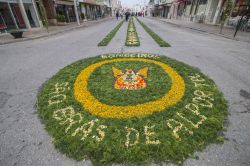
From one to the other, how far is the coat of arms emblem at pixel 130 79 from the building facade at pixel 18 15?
17914mm

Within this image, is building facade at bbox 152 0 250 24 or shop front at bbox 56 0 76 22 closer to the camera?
building facade at bbox 152 0 250 24

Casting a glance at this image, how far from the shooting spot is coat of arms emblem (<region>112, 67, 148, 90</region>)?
4.16 m

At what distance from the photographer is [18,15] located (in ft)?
57.3

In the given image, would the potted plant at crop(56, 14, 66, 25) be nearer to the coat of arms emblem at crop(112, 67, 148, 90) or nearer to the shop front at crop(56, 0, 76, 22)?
the shop front at crop(56, 0, 76, 22)

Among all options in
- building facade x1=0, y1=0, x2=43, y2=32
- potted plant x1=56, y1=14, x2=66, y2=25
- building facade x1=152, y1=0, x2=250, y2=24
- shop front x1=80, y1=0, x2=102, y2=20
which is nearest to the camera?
building facade x1=0, y1=0, x2=43, y2=32

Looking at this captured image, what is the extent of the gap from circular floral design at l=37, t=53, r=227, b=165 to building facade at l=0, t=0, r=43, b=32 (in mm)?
16786

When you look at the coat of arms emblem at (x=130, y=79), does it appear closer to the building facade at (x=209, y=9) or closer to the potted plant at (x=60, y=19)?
the building facade at (x=209, y=9)

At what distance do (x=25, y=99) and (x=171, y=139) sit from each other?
3.79 metres

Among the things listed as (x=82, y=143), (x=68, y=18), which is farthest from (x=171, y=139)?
(x=68, y=18)

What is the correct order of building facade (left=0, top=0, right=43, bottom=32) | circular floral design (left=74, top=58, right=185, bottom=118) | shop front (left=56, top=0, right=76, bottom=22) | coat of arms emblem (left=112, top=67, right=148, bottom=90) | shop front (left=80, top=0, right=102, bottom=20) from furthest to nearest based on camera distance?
shop front (left=80, top=0, right=102, bottom=20)
shop front (left=56, top=0, right=76, bottom=22)
building facade (left=0, top=0, right=43, bottom=32)
coat of arms emblem (left=112, top=67, right=148, bottom=90)
circular floral design (left=74, top=58, right=185, bottom=118)

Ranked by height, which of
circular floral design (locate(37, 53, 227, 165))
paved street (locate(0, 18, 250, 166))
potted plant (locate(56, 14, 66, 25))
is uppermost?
potted plant (locate(56, 14, 66, 25))

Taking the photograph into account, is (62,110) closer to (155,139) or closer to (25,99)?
(25,99)

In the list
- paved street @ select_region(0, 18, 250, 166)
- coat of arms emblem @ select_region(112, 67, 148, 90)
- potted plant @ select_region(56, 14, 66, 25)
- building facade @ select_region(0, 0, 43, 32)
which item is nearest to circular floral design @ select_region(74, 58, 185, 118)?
coat of arms emblem @ select_region(112, 67, 148, 90)

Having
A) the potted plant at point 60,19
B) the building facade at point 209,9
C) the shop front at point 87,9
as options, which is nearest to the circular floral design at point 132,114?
the building facade at point 209,9
